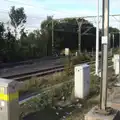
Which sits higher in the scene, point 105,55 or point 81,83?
point 105,55

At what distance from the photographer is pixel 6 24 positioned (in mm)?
35219

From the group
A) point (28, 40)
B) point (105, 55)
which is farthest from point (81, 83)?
point (28, 40)

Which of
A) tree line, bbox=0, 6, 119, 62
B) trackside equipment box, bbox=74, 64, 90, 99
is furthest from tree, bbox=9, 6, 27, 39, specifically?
trackside equipment box, bbox=74, 64, 90, 99

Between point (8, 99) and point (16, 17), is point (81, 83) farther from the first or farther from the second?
point (16, 17)

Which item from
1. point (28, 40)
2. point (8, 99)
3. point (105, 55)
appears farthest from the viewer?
point (28, 40)

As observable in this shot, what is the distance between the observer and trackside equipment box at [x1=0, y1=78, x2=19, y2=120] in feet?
13.4

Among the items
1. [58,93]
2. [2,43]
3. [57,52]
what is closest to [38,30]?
[57,52]

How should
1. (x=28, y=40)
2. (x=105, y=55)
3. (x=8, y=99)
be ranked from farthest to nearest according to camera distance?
1. (x=28, y=40)
2. (x=105, y=55)
3. (x=8, y=99)

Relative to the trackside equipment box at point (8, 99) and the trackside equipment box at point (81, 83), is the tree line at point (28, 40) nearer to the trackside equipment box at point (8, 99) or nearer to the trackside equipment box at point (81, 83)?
the trackside equipment box at point (81, 83)

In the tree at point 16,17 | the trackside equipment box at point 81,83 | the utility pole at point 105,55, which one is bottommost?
the trackside equipment box at point 81,83

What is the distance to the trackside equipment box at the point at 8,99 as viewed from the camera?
407 cm

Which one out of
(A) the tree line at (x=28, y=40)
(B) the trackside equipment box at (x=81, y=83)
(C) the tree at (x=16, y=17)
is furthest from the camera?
(C) the tree at (x=16, y=17)

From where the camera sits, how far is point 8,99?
4.06 meters

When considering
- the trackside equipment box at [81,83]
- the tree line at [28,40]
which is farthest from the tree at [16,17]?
the trackside equipment box at [81,83]
